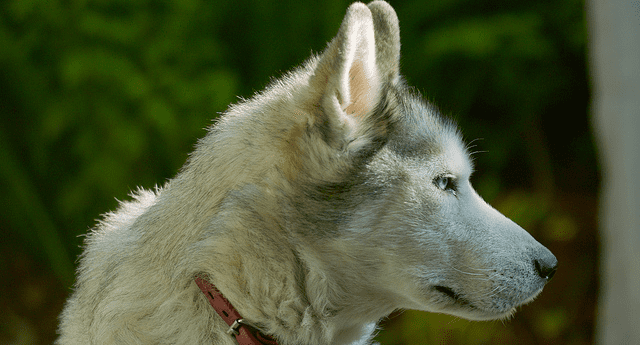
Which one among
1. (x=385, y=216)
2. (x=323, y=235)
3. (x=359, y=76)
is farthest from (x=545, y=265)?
(x=359, y=76)

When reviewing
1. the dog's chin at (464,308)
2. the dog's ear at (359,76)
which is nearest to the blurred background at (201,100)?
the dog's ear at (359,76)

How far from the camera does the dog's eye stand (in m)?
2.14

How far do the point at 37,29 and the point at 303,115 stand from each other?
3587 millimetres

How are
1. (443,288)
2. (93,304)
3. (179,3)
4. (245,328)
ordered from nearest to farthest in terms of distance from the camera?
1. (245,328)
2. (443,288)
3. (93,304)
4. (179,3)

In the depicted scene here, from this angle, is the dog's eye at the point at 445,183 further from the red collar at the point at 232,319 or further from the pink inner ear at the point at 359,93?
the red collar at the point at 232,319

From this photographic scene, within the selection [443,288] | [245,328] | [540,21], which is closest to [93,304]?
[245,328]

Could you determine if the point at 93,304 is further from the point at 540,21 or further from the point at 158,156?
the point at 540,21

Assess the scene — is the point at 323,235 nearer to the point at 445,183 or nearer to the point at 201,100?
the point at 445,183

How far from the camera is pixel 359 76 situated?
205 centimetres

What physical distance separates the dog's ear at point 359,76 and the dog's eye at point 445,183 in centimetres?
25

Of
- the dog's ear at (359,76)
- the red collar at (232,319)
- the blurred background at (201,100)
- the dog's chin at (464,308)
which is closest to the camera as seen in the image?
the dog's ear at (359,76)

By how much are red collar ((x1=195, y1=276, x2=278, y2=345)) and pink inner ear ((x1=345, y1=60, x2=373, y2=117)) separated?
780mm

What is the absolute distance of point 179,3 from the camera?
4.73 metres

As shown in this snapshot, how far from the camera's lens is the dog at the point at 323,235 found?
2.03 meters
